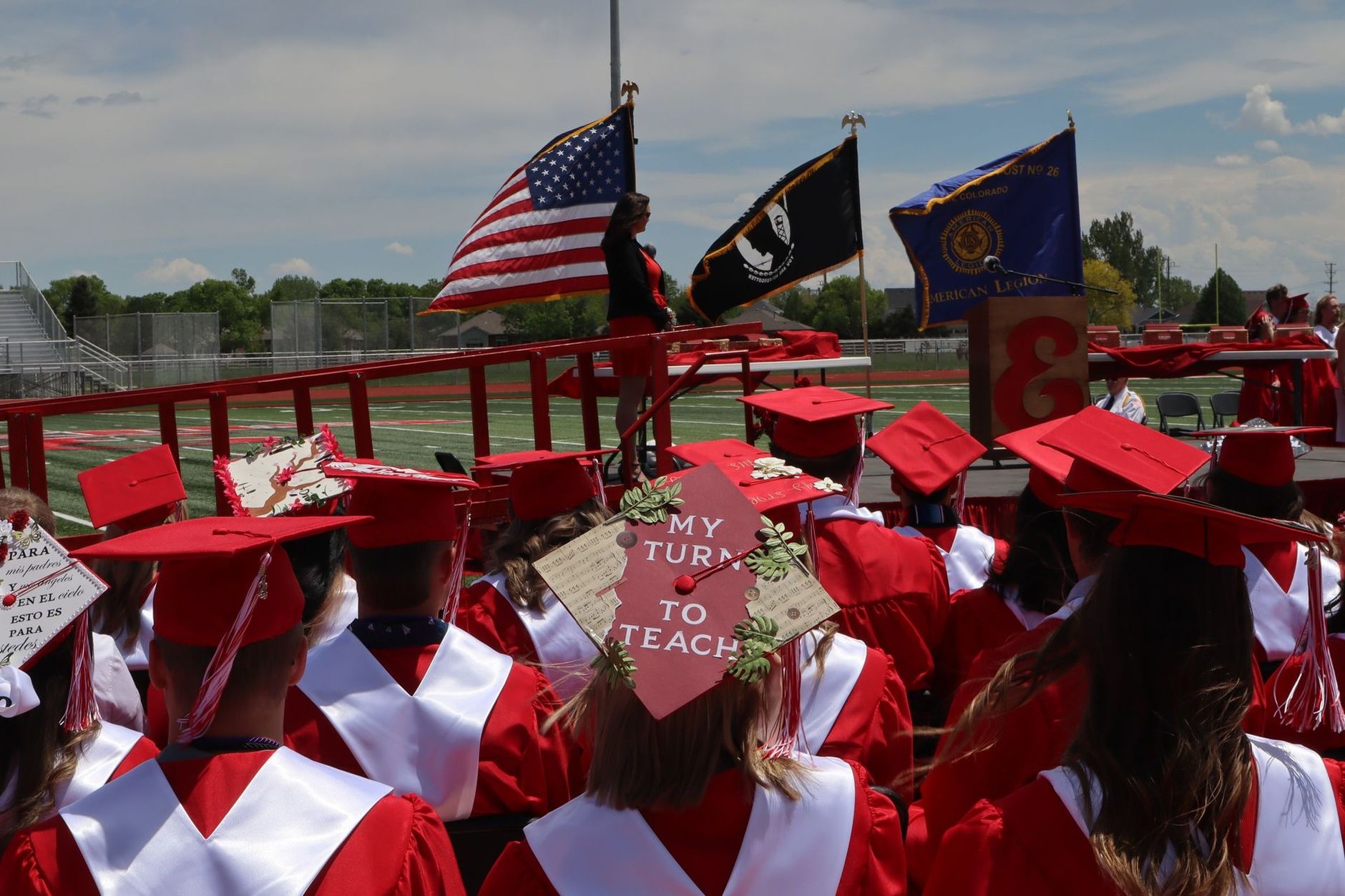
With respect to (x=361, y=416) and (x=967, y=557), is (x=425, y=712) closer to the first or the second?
(x=967, y=557)

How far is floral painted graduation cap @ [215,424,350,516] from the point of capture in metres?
4.24

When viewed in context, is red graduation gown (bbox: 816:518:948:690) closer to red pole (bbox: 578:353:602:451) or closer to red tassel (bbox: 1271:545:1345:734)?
red tassel (bbox: 1271:545:1345:734)

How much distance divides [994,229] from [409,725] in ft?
26.1

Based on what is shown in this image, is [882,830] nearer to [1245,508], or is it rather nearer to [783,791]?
[783,791]

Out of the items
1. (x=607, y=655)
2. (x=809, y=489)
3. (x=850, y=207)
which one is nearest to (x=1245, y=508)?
(x=809, y=489)

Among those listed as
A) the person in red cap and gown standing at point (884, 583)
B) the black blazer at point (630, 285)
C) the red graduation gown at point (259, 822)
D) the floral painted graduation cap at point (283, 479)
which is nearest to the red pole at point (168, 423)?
the floral painted graduation cap at point (283, 479)

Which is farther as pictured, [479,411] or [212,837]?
[479,411]

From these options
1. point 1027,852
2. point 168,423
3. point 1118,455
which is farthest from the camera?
point 168,423

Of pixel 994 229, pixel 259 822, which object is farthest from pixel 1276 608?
pixel 994 229

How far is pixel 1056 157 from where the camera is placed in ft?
31.5

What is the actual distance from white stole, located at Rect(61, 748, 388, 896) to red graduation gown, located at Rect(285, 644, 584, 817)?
2.50 ft

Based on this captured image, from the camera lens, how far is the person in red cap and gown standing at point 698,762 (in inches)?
65.7

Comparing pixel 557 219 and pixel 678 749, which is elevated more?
pixel 557 219

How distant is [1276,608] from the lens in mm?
3096
